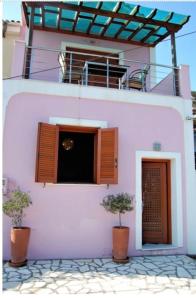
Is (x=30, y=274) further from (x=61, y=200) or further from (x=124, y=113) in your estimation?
(x=124, y=113)

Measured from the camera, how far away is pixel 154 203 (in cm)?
954

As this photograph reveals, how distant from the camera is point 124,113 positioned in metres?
9.09

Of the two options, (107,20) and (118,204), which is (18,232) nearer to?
(118,204)

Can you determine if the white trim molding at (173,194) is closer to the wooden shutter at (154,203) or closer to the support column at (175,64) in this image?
the wooden shutter at (154,203)

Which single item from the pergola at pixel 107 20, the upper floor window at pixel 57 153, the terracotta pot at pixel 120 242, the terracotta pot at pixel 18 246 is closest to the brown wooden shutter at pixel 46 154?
the upper floor window at pixel 57 153

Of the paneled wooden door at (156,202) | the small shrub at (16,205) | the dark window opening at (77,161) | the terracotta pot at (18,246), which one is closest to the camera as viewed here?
the terracotta pot at (18,246)

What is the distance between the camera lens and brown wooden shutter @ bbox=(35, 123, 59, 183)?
25.8ft

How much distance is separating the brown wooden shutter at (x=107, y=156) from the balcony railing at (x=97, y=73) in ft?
6.68

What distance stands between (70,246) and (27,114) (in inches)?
174

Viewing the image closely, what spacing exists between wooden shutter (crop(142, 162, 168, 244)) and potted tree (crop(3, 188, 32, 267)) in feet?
14.0

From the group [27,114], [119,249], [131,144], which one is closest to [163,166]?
[131,144]

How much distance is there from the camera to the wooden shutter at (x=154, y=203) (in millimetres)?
9367

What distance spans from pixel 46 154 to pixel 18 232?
240 centimetres

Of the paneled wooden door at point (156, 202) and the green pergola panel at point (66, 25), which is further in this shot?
the green pergola panel at point (66, 25)
